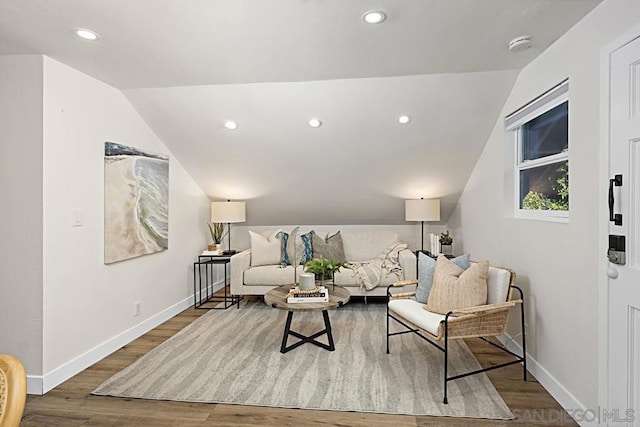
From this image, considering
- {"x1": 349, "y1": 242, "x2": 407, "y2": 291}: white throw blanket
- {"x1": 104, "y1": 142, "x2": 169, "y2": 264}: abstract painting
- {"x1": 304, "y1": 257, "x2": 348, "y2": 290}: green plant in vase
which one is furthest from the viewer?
{"x1": 349, "y1": 242, "x2": 407, "y2": 291}: white throw blanket

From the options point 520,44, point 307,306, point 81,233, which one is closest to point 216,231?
point 81,233

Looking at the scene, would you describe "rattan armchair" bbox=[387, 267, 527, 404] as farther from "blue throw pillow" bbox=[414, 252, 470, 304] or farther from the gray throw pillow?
the gray throw pillow

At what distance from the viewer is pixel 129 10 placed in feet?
6.87

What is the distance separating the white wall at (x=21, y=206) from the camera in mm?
2717

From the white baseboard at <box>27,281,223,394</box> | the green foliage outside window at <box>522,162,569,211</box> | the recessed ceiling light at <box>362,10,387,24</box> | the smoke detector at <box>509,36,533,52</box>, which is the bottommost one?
the white baseboard at <box>27,281,223,394</box>

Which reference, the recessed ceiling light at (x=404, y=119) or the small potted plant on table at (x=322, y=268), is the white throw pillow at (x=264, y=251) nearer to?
the small potted plant on table at (x=322, y=268)

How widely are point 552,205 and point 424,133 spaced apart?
1.51m

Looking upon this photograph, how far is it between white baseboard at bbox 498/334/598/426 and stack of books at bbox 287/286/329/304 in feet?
5.13

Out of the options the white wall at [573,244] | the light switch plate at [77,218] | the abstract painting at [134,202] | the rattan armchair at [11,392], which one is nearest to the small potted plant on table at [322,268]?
the white wall at [573,244]

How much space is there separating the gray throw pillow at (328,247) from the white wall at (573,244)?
2.33 metres

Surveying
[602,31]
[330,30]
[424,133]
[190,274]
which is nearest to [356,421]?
[330,30]

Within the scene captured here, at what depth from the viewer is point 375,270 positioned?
476cm

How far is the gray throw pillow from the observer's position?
16.8ft

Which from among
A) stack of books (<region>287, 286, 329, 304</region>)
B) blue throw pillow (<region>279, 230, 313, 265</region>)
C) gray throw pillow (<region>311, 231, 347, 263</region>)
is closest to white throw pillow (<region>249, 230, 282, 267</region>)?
blue throw pillow (<region>279, 230, 313, 265</region>)
